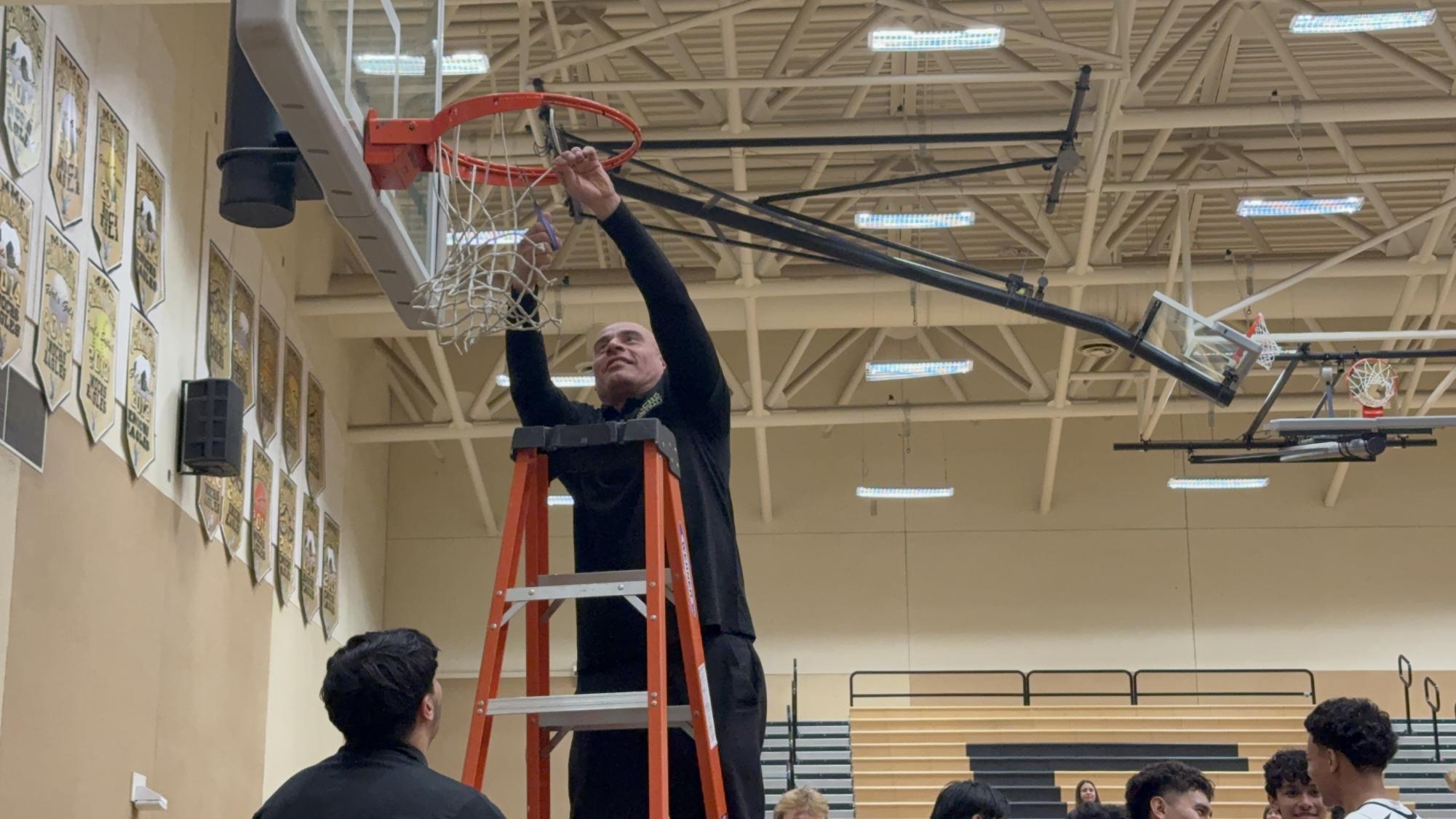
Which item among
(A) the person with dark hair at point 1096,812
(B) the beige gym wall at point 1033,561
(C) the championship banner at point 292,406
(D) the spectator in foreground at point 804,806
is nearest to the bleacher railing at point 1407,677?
(B) the beige gym wall at point 1033,561

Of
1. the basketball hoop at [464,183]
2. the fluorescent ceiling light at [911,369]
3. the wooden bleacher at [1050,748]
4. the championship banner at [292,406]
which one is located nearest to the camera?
the basketball hoop at [464,183]

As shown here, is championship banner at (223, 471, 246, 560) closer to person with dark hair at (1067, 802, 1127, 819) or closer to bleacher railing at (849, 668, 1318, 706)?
person with dark hair at (1067, 802, 1127, 819)

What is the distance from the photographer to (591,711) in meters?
3.54

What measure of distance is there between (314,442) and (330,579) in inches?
73.4

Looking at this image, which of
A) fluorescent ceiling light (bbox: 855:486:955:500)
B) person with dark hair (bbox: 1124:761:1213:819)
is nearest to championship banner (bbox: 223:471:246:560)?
fluorescent ceiling light (bbox: 855:486:955:500)

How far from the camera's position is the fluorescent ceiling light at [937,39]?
518 inches

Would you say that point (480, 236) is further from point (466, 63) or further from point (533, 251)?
point (466, 63)

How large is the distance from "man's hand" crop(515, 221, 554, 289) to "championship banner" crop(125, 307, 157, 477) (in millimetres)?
8573

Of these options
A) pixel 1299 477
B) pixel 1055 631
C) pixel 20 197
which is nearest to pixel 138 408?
pixel 20 197

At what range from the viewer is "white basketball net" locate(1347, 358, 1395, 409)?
45.9 feet

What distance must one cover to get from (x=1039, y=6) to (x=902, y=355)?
8511 millimetres

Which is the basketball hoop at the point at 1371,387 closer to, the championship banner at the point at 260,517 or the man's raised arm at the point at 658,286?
the championship banner at the point at 260,517

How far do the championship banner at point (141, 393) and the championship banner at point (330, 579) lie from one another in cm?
606

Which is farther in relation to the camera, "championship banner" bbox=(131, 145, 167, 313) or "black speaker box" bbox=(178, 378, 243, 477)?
"black speaker box" bbox=(178, 378, 243, 477)
